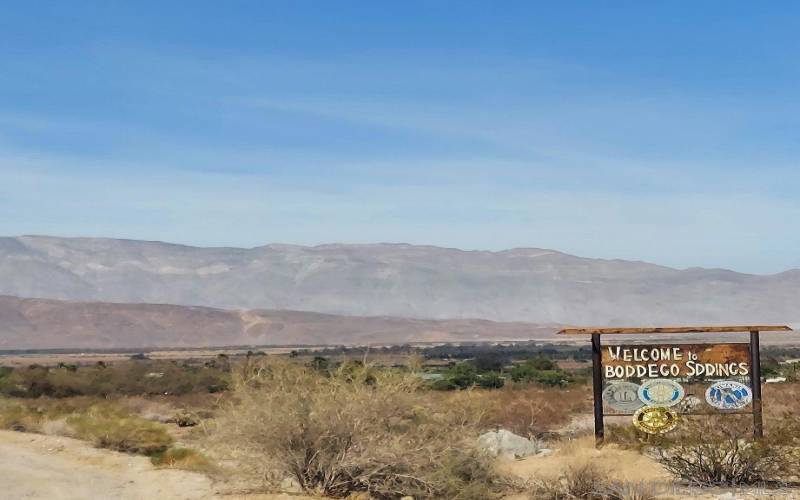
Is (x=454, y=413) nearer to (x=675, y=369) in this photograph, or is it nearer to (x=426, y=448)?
(x=426, y=448)

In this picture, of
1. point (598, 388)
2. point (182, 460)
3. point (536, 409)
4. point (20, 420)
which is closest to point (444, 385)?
point (536, 409)

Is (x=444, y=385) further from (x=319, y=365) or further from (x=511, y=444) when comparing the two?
(x=319, y=365)

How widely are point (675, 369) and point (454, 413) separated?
19.4ft

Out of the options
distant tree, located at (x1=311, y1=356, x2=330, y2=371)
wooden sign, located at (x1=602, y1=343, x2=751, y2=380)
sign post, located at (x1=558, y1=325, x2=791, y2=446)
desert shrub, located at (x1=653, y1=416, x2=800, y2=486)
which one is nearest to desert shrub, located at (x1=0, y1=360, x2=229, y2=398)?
distant tree, located at (x1=311, y1=356, x2=330, y2=371)

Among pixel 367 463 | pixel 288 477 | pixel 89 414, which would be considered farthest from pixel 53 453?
pixel 367 463

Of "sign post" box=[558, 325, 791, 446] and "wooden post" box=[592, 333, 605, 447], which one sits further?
"wooden post" box=[592, 333, 605, 447]

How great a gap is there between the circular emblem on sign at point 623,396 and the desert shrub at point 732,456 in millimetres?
3103

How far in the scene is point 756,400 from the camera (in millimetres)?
19641

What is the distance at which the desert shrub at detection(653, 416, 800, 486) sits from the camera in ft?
53.4

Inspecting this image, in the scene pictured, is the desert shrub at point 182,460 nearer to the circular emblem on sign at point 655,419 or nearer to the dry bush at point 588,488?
the dry bush at point 588,488

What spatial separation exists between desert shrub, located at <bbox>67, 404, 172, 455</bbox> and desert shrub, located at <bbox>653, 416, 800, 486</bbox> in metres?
12.8

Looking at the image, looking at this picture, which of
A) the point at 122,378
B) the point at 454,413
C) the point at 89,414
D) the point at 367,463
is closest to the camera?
the point at 367,463

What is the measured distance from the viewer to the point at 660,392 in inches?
795

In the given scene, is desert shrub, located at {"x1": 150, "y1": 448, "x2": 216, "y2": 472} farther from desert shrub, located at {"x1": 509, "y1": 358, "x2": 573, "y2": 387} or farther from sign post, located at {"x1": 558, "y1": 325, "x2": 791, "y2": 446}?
desert shrub, located at {"x1": 509, "y1": 358, "x2": 573, "y2": 387}
